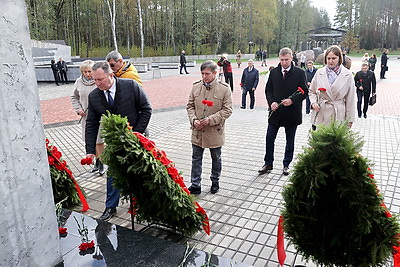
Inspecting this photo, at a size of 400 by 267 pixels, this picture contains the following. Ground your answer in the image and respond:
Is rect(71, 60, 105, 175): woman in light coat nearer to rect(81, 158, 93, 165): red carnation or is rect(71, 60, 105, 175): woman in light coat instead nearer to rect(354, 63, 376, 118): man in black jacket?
rect(81, 158, 93, 165): red carnation

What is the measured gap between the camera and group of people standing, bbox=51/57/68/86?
19.2 metres

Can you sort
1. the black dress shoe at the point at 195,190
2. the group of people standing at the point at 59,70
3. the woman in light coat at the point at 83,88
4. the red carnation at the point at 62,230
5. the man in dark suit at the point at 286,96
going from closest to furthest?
the red carnation at the point at 62,230, the black dress shoe at the point at 195,190, the man in dark suit at the point at 286,96, the woman in light coat at the point at 83,88, the group of people standing at the point at 59,70

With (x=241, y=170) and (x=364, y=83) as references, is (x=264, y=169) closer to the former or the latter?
(x=241, y=170)

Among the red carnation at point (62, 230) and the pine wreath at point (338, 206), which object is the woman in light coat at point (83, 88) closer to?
the red carnation at point (62, 230)

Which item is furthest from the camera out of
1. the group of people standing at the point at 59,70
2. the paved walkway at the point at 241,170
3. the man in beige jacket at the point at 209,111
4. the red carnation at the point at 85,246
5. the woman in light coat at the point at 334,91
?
the group of people standing at the point at 59,70

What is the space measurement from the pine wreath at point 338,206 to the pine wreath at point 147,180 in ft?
3.85

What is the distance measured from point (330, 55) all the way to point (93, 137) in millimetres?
3136

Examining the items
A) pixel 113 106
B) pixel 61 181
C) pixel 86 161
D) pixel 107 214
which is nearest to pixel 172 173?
pixel 86 161

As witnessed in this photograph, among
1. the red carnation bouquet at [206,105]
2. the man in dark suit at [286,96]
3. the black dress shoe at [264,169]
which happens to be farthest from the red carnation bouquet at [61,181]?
the man in dark suit at [286,96]

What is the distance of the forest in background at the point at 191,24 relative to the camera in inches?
1438

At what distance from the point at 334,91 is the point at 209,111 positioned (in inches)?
66.6

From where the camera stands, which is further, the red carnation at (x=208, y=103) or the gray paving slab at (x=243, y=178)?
the red carnation at (x=208, y=103)

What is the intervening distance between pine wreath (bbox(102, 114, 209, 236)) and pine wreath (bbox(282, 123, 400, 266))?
117 cm

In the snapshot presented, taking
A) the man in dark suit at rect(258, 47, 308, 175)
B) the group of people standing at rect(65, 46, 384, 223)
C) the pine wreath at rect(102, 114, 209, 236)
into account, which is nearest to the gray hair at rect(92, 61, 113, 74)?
the group of people standing at rect(65, 46, 384, 223)
